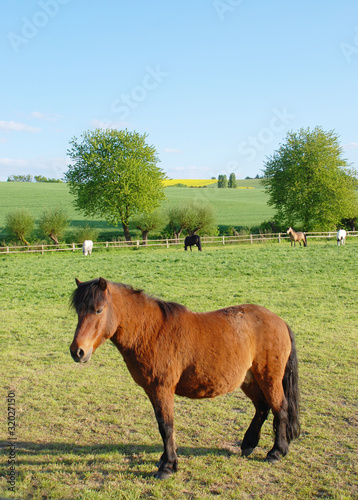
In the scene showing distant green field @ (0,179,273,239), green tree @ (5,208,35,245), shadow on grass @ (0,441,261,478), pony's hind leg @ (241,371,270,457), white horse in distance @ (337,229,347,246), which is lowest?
shadow on grass @ (0,441,261,478)

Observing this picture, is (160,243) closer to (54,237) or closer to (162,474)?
(54,237)

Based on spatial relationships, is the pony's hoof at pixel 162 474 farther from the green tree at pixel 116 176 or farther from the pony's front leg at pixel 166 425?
the green tree at pixel 116 176

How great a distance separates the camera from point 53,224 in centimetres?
4200

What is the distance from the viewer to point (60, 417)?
5156 millimetres

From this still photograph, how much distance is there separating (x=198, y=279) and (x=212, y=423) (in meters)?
11.4

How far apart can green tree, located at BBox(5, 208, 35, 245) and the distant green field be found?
3.87 meters

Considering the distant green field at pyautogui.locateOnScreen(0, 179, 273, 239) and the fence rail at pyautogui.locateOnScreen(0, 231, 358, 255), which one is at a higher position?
the distant green field at pyautogui.locateOnScreen(0, 179, 273, 239)

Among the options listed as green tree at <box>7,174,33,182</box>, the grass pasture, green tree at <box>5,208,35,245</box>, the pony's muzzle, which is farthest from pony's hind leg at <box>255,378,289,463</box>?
green tree at <box>7,174,33,182</box>

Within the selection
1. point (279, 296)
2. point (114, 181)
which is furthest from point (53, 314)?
point (114, 181)

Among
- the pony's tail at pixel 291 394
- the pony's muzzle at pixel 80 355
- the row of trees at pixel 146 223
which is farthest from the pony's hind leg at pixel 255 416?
the row of trees at pixel 146 223

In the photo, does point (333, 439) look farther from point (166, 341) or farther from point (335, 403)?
point (166, 341)

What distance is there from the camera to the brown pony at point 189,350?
12.0 ft

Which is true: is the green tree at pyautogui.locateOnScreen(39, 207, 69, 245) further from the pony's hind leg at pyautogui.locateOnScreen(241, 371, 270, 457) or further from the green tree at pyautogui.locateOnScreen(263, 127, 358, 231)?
the pony's hind leg at pyautogui.locateOnScreen(241, 371, 270, 457)

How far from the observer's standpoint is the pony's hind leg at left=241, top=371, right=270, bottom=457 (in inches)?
169
